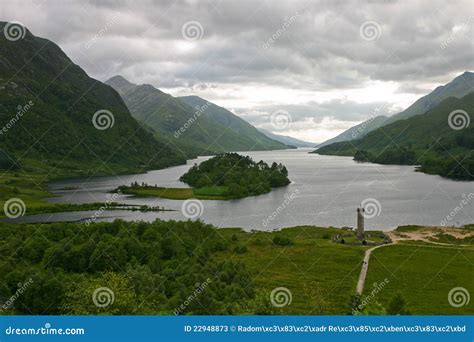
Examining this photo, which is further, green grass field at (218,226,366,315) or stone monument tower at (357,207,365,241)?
stone monument tower at (357,207,365,241)

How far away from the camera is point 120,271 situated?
80.1m

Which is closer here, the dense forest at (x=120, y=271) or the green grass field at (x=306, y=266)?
the dense forest at (x=120, y=271)

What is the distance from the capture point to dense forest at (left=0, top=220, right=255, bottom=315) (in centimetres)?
5119

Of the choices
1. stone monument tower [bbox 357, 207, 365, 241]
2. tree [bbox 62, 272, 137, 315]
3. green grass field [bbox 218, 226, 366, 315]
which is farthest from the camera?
stone monument tower [bbox 357, 207, 365, 241]

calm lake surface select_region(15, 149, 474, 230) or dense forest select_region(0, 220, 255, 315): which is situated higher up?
calm lake surface select_region(15, 149, 474, 230)

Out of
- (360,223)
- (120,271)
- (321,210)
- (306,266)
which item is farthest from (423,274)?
(321,210)

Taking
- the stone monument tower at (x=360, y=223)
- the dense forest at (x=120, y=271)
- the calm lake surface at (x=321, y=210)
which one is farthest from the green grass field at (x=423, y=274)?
the calm lake surface at (x=321, y=210)

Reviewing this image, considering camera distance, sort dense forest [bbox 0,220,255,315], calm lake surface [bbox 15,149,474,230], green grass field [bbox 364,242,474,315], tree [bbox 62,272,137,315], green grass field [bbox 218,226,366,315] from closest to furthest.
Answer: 1. tree [bbox 62,272,137,315]
2. dense forest [bbox 0,220,255,315]
3. green grass field [bbox 364,242,474,315]
4. green grass field [bbox 218,226,366,315]
5. calm lake surface [bbox 15,149,474,230]

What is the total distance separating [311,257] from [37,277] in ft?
177

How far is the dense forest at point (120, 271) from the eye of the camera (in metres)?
51.2

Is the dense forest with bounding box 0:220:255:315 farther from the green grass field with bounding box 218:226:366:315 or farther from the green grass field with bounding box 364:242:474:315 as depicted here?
the green grass field with bounding box 364:242:474:315

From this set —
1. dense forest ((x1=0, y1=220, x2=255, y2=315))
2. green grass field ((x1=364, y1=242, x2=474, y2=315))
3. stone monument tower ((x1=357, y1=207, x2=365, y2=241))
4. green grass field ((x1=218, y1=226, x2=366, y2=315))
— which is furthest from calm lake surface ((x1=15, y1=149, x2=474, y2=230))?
dense forest ((x1=0, y1=220, x2=255, y2=315))

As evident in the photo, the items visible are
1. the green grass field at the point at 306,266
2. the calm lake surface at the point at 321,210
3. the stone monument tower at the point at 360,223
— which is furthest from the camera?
the calm lake surface at the point at 321,210

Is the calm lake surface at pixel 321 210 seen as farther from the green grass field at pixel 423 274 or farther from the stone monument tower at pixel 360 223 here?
the green grass field at pixel 423 274
